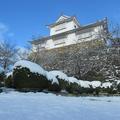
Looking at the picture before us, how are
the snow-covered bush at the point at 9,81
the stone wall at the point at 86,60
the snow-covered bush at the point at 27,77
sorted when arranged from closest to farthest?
the snow-covered bush at the point at 27,77 < the snow-covered bush at the point at 9,81 < the stone wall at the point at 86,60

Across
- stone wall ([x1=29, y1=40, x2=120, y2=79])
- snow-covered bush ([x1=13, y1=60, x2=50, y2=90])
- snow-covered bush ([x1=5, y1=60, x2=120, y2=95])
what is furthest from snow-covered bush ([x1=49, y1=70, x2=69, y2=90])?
stone wall ([x1=29, y1=40, x2=120, y2=79])

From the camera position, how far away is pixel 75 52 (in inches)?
1112

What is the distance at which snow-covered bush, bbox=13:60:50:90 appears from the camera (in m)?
11.9

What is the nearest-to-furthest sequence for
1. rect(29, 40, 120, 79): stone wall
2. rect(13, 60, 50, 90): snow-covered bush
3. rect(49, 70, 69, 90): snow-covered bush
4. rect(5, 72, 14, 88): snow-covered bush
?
rect(13, 60, 50, 90): snow-covered bush → rect(5, 72, 14, 88): snow-covered bush → rect(49, 70, 69, 90): snow-covered bush → rect(29, 40, 120, 79): stone wall

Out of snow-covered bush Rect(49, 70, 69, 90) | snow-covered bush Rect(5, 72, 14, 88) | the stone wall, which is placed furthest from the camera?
the stone wall

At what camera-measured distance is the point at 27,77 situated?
39.1 ft

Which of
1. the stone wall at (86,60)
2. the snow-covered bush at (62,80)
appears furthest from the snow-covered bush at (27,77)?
the stone wall at (86,60)

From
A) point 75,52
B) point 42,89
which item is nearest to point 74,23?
point 75,52

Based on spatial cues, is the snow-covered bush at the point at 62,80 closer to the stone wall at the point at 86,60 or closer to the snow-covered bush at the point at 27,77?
the snow-covered bush at the point at 27,77

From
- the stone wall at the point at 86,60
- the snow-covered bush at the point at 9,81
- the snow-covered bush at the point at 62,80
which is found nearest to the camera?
the snow-covered bush at the point at 9,81

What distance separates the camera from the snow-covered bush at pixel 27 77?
11.9 metres

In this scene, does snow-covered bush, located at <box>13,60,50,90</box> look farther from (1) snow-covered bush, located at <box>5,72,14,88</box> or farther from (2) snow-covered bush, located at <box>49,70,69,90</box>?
(2) snow-covered bush, located at <box>49,70,69,90</box>

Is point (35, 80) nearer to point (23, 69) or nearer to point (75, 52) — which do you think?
point (23, 69)

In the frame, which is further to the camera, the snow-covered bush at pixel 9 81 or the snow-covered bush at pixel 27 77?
the snow-covered bush at pixel 9 81
